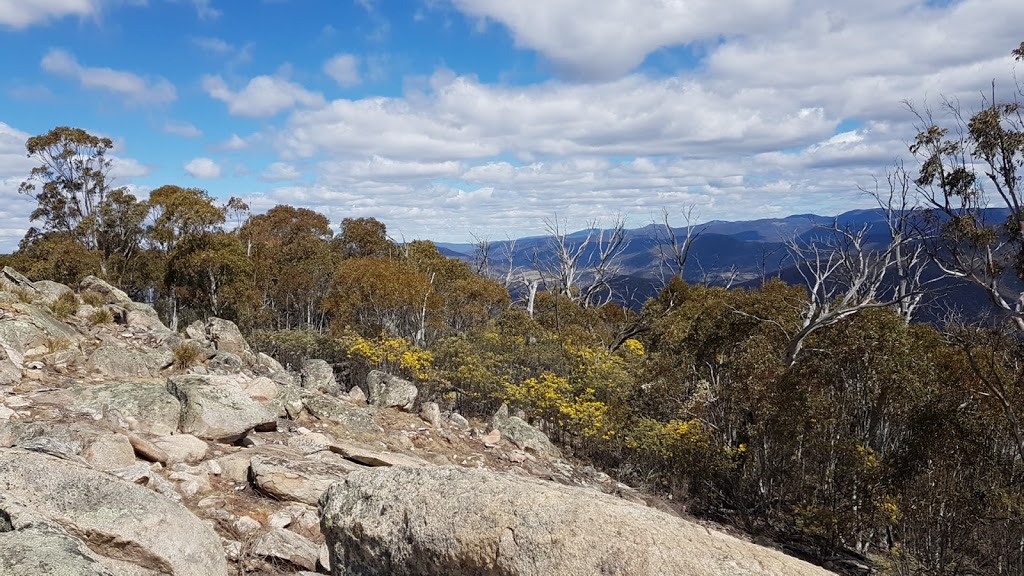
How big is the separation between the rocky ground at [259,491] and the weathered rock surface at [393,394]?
96 centimetres

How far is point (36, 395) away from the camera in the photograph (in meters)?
8.45

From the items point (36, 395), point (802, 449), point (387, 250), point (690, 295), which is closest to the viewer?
point (36, 395)

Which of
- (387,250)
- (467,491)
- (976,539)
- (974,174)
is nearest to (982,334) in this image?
(974,174)

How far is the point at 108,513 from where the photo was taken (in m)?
4.45

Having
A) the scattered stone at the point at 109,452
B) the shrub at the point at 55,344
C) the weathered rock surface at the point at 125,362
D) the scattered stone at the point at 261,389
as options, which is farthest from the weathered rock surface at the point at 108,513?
the shrub at the point at 55,344

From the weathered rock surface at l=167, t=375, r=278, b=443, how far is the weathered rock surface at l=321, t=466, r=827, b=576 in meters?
4.67

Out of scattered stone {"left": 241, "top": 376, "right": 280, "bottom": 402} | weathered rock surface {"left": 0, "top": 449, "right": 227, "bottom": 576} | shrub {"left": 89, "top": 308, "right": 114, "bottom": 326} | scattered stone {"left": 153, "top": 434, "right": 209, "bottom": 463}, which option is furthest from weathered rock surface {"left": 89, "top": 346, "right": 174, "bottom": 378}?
weathered rock surface {"left": 0, "top": 449, "right": 227, "bottom": 576}

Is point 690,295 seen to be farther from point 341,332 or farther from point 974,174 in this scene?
point 341,332

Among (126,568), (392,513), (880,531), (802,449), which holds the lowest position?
(880,531)

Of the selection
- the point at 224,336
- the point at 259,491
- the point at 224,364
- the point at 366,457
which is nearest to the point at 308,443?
the point at 366,457

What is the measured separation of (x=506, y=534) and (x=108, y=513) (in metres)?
3.07

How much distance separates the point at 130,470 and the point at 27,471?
4.36 feet

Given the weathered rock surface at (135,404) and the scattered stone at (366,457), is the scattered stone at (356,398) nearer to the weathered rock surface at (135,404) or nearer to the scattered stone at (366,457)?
the scattered stone at (366,457)

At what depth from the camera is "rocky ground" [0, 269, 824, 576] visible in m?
3.43
